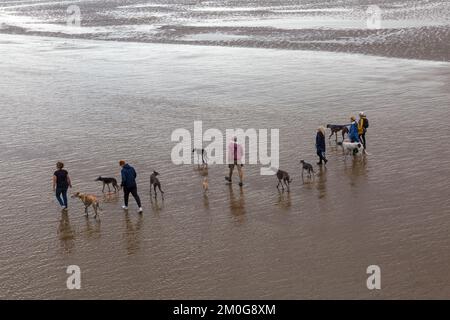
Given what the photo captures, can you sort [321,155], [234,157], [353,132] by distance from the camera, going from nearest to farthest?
[234,157] → [321,155] → [353,132]

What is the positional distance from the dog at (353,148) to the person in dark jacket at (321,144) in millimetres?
1048

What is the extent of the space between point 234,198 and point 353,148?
17.3 ft

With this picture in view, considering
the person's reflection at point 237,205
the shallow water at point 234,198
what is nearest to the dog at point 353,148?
the shallow water at point 234,198

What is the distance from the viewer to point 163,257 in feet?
47.9

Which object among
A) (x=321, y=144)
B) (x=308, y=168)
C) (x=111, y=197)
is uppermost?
(x=321, y=144)

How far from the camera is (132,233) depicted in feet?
52.6

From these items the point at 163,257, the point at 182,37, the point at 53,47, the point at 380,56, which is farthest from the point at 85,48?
the point at 163,257

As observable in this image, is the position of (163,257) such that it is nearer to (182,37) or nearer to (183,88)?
(183,88)

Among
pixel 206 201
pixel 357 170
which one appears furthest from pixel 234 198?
pixel 357 170

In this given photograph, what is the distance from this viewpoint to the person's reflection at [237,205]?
16853mm

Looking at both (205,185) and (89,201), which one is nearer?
(89,201)

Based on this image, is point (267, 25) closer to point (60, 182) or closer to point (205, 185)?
point (205, 185)

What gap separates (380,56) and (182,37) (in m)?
18.6
